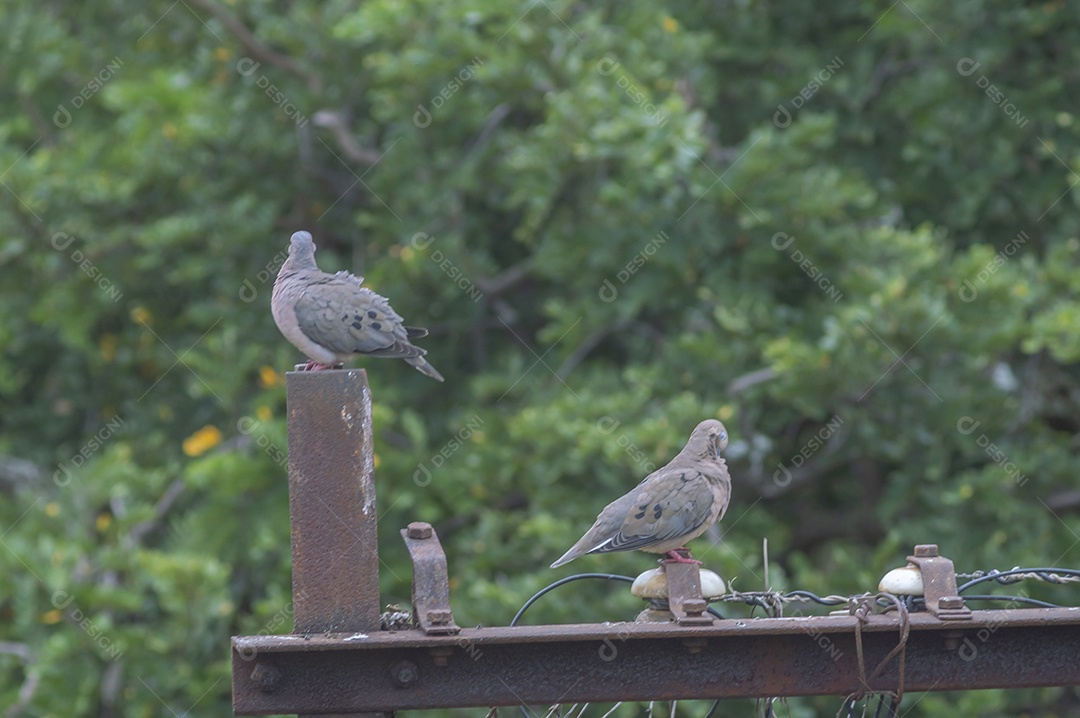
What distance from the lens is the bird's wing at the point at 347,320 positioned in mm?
3887

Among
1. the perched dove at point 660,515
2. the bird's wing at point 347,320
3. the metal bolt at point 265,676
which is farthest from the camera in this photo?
the bird's wing at point 347,320

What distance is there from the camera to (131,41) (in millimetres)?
9617

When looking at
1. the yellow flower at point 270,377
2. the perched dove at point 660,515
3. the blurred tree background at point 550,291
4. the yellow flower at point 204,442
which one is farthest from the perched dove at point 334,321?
the yellow flower at point 204,442

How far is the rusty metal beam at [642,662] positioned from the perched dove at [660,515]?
24.0 inches

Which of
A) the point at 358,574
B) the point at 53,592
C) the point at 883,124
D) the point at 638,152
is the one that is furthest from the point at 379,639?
the point at 883,124

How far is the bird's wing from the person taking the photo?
3.89 m

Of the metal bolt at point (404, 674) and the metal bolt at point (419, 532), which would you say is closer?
the metal bolt at point (404, 674)

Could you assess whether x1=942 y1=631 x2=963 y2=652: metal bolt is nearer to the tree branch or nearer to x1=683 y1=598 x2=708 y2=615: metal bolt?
x1=683 y1=598 x2=708 y2=615: metal bolt

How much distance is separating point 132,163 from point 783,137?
4382 mm

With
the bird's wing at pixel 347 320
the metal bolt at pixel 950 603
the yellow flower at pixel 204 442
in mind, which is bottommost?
the metal bolt at pixel 950 603

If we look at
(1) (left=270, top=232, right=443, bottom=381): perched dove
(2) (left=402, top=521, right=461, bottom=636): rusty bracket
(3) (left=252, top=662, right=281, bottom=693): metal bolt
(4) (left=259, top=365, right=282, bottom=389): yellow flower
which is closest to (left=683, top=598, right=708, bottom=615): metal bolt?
(2) (left=402, top=521, right=461, bottom=636): rusty bracket

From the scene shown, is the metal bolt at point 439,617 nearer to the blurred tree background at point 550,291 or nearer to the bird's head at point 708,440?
the bird's head at point 708,440

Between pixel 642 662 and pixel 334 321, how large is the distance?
A: 1492 millimetres

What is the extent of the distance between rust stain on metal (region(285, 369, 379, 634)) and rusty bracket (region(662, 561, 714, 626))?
735 mm
